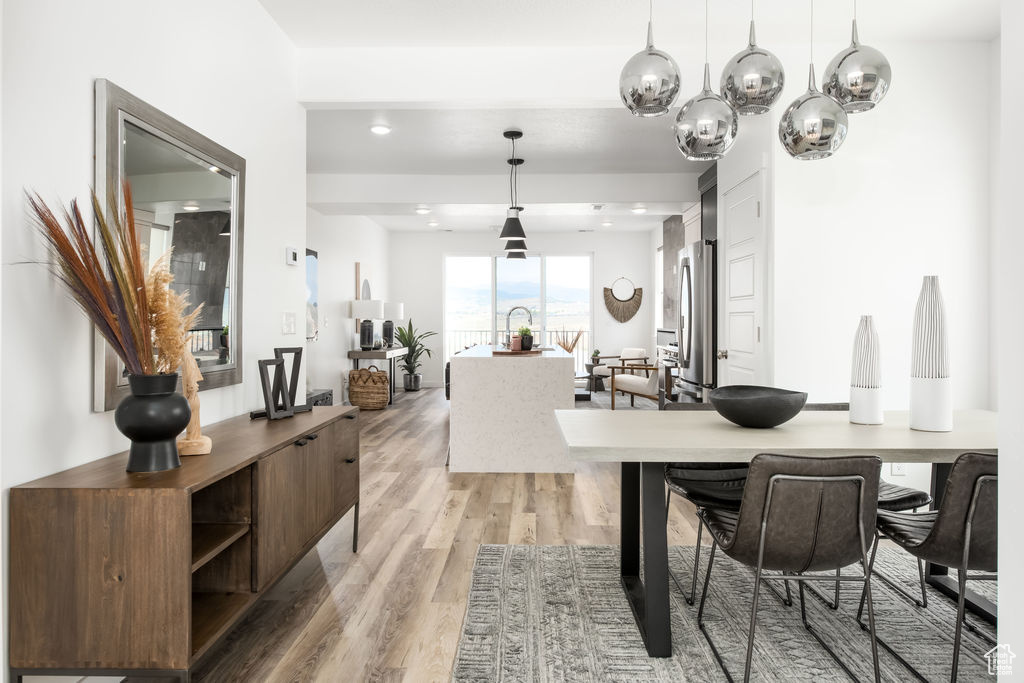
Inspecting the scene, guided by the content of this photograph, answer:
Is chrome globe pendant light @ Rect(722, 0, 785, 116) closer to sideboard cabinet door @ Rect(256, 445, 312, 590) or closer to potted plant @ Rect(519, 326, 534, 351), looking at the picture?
sideboard cabinet door @ Rect(256, 445, 312, 590)

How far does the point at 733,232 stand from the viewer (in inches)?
172

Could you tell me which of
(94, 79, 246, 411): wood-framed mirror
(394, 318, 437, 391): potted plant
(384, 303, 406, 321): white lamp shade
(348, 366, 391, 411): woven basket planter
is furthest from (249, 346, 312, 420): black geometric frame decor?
(394, 318, 437, 391): potted plant

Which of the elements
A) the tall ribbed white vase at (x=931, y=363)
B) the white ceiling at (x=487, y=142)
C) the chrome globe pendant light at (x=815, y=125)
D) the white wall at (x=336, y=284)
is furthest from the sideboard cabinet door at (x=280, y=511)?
the white wall at (x=336, y=284)

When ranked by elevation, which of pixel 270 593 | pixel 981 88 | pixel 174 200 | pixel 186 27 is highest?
pixel 981 88

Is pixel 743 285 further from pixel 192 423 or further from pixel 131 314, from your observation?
pixel 131 314

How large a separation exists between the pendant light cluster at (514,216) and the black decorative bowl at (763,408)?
10.8 ft

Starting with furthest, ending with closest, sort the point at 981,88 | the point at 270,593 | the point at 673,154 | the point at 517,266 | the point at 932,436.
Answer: the point at 517,266, the point at 673,154, the point at 981,88, the point at 270,593, the point at 932,436

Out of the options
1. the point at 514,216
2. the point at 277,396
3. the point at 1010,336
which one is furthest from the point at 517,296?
the point at 1010,336

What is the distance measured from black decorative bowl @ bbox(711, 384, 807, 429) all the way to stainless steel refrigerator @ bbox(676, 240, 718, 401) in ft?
7.98

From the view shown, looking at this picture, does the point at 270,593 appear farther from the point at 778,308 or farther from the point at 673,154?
the point at 673,154

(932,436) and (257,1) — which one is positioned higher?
(257,1)

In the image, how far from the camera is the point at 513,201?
6301 mm

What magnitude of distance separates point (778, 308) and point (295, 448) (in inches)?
108

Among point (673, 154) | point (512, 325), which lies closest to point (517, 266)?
point (512, 325)
